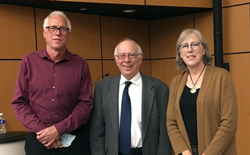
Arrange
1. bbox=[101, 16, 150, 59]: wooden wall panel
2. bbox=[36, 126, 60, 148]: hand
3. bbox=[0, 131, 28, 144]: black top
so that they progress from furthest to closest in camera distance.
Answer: bbox=[101, 16, 150, 59]: wooden wall panel, bbox=[0, 131, 28, 144]: black top, bbox=[36, 126, 60, 148]: hand

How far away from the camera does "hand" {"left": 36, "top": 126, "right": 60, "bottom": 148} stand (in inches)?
97.3

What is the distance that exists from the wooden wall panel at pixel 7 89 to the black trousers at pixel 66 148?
152 cm

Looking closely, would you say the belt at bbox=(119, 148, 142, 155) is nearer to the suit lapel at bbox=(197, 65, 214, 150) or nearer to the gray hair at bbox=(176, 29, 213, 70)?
the suit lapel at bbox=(197, 65, 214, 150)

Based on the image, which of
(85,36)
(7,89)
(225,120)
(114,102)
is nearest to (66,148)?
(114,102)

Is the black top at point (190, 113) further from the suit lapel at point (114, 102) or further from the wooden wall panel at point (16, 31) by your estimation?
the wooden wall panel at point (16, 31)

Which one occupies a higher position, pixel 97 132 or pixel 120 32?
pixel 120 32

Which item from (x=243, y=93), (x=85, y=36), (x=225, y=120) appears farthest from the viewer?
(x=85, y=36)

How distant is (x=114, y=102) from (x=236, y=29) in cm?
272

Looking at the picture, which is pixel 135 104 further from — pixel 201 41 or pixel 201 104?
pixel 201 41

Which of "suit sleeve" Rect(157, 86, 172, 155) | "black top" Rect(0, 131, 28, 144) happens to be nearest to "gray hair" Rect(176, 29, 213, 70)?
"suit sleeve" Rect(157, 86, 172, 155)

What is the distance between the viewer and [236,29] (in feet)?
15.3

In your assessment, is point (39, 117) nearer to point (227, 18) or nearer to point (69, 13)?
point (69, 13)

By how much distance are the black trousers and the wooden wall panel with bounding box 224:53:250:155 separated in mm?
2665

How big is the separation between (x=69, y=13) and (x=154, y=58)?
5.69ft
